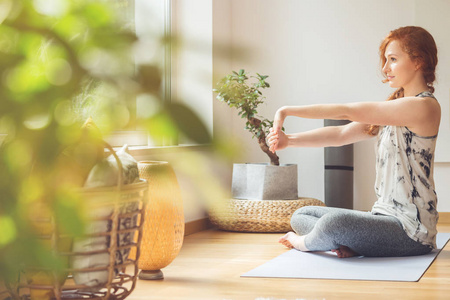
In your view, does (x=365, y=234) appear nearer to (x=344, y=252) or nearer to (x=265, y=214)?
(x=344, y=252)

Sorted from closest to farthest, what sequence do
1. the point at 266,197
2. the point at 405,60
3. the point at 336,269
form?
the point at 336,269 → the point at 405,60 → the point at 266,197

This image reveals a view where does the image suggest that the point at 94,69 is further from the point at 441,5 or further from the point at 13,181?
the point at 441,5

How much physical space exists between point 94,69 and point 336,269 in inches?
95.5

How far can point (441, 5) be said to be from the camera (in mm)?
4156

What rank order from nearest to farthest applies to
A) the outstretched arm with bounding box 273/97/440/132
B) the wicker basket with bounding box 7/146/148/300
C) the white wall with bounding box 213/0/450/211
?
the wicker basket with bounding box 7/146/148/300
the outstretched arm with bounding box 273/97/440/132
the white wall with bounding box 213/0/450/211

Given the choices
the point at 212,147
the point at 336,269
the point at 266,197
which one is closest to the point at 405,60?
the point at 336,269

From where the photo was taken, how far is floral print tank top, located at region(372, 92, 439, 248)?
9.05ft

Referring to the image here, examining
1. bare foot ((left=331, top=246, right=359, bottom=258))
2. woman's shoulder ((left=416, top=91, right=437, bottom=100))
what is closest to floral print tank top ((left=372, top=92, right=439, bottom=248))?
woman's shoulder ((left=416, top=91, right=437, bottom=100))


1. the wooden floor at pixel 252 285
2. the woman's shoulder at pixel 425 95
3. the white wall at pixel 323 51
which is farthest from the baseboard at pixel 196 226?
the woman's shoulder at pixel 425 95

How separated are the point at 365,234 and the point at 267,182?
1248 mm

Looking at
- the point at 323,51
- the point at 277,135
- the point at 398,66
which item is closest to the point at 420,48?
the point at 398,66

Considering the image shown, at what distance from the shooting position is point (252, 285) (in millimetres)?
2332

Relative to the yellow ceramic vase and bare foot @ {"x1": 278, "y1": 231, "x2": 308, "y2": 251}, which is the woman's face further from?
the yellow ceramic vase

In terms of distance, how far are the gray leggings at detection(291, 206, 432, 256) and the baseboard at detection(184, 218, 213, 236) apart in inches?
44.4
